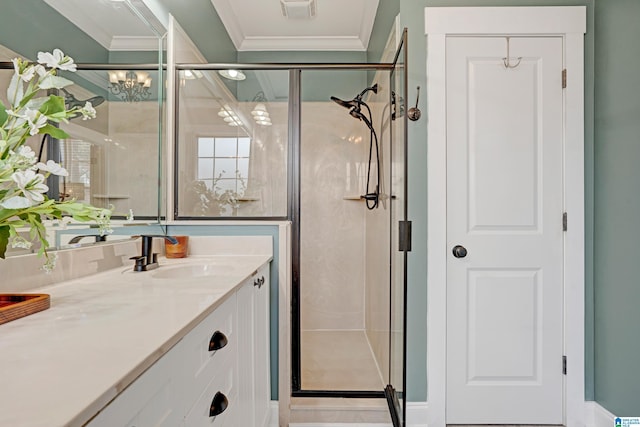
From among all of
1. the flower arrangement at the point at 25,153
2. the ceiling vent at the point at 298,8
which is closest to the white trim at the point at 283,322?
the flower arrangement at the point at 25,153

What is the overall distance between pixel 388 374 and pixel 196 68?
213 centimetres

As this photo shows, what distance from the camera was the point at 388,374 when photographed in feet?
7.54

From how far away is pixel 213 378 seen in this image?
1001mm

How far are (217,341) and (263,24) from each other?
3.06 m

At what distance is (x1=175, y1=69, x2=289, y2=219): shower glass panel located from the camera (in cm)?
223

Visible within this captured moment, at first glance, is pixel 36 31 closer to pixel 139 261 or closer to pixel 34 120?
pixel 34 120

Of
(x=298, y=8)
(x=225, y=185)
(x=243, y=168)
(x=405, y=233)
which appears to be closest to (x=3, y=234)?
(x=405, y=233)

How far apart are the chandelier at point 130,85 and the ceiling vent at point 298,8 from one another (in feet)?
4.96

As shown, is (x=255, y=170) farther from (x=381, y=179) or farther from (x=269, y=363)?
(x=269, y=363)

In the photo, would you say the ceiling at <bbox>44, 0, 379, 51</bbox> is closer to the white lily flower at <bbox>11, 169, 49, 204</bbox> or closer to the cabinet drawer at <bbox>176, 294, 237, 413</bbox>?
the white lily flower at <bbox>11, 169, 49, 204</bbox>

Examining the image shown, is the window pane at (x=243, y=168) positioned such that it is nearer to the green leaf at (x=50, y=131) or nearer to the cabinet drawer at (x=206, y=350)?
the cabinet drawer at (x=206, y=350)

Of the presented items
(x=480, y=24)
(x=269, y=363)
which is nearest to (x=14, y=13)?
(x=269, y=363)

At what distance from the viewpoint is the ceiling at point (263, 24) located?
1554 millimetres

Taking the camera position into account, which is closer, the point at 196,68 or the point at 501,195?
the point at 501,195
